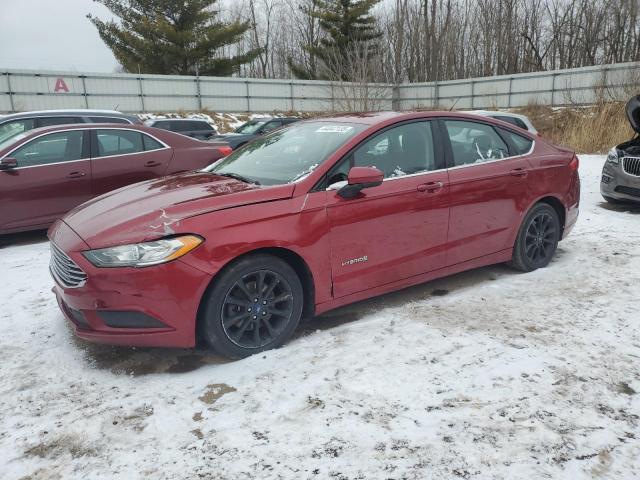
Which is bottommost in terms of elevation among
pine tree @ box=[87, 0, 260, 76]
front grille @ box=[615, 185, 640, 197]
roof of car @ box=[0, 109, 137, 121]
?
front grille @ box=[615, 185, 640, 197]

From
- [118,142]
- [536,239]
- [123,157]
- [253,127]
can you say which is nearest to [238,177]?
[536,239]

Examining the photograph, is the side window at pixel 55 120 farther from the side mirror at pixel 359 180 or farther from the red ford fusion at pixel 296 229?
the side mirror at pixel 359 180

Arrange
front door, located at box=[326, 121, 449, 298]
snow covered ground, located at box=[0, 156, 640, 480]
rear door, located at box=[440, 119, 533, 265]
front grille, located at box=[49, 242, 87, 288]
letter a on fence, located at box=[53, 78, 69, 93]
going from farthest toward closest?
letter a on fence, located at box=[53, 78, 69, 93] → rear door, located at box=[440, 119, 533, 265] → front door, located at box=[326, 121, 449, 298] → front grille, located at box=[49, 242, 87, 288] → snow covered ground, located at box=[0, 156, 640, 480]

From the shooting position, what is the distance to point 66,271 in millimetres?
3127

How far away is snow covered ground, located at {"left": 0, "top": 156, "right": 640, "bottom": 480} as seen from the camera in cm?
226

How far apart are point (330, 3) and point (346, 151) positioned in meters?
38.9

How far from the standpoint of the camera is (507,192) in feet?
14.6

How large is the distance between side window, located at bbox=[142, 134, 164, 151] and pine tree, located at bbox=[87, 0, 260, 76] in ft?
87.0

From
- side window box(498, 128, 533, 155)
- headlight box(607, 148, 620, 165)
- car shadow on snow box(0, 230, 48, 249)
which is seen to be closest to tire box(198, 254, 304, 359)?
side window box(498, 128, 533, 155)

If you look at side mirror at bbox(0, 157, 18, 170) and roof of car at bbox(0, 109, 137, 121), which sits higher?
roof of car at bbox(0, 109, 137, 121)

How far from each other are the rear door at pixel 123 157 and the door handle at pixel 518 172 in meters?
4.81

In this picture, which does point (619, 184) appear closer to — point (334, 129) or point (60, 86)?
point (334, 129)

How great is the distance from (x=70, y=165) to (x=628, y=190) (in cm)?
806

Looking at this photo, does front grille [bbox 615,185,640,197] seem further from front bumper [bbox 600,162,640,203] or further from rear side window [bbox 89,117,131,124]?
rear side window [bbox 89,117,131,124]
